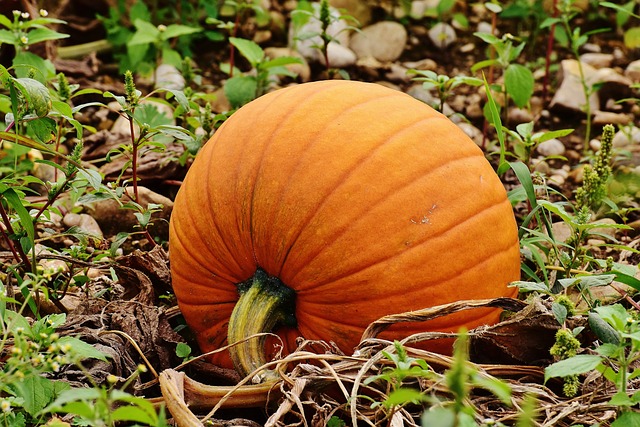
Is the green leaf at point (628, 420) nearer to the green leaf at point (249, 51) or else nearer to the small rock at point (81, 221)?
the small rock at point (81, 221)

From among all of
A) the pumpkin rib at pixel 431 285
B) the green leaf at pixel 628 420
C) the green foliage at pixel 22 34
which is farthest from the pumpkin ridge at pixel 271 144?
the green foliage at pixel 22 34

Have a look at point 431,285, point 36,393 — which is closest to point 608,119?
point 431,285

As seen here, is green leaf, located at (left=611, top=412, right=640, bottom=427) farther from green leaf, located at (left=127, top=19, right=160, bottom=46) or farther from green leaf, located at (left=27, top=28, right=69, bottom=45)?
green leaf, located at (left=127, top=19, right=160, bottom=46)

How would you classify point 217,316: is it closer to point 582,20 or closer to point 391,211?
point 391,211

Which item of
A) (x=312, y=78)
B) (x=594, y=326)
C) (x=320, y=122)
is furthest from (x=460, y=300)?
(x=312, y=78)

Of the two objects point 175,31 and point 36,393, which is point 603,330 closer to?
point 36,393

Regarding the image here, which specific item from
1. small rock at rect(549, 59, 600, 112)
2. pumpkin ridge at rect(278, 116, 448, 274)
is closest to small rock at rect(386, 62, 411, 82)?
small rock at rect(549, 59, 600, 112)

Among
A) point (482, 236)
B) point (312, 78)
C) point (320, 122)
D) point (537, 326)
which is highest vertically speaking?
point (320, 122)
